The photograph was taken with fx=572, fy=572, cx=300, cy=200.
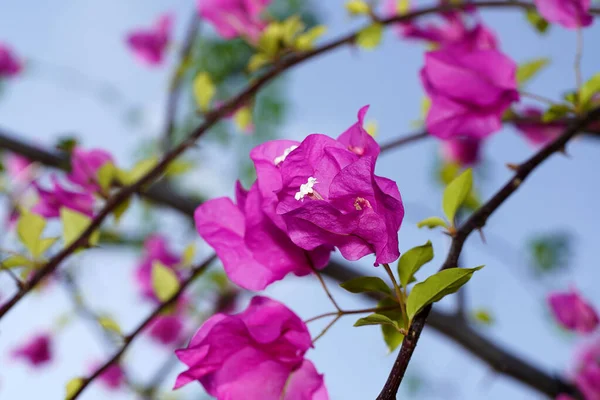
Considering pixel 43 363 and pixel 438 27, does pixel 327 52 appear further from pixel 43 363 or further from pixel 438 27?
pixel 43 363

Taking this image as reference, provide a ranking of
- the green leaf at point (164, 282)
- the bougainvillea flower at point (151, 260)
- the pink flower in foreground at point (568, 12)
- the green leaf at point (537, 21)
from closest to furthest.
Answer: the pink flower in foreground at point (568, 12) < the green leaf at point (164, 282) < the green leaf at point (537, 21) < the bougainvillea flower at point (151, 260)

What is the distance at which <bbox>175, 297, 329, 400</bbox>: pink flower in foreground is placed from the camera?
392 millimetres

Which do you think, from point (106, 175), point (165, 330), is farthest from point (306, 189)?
point (165, 330)

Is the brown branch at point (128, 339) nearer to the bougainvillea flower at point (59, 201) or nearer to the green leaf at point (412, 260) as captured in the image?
the bougainvillea flower at point (59, 201)

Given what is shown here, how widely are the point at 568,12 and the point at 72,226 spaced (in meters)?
0.60

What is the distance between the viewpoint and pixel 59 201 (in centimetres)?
67

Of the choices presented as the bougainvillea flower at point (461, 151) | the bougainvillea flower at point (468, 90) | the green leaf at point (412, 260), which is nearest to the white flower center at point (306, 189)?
the green leaf at point (412, 260)

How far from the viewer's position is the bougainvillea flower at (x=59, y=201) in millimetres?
663

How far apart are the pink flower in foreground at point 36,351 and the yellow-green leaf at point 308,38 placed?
1349mm

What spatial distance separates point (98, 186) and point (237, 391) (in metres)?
0.42

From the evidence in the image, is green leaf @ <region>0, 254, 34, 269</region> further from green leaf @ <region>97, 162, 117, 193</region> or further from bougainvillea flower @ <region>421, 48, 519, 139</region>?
bougainvillea flower @ <region>421, 48, 519, 139</region>

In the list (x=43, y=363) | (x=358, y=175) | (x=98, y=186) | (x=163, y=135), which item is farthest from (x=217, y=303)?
(x=358, y=175)

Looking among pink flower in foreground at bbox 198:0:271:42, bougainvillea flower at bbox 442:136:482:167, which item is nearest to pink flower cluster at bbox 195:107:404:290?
pink flower in foreground at bbox 198:0:271:42

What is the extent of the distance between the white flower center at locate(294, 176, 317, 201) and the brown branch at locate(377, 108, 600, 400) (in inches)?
3.8
